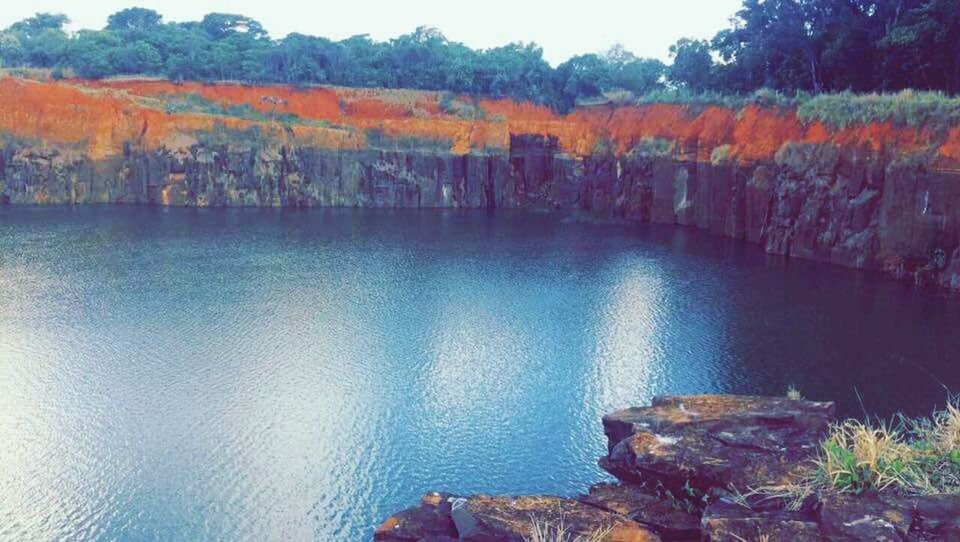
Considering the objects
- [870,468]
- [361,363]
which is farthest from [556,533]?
[361,363]

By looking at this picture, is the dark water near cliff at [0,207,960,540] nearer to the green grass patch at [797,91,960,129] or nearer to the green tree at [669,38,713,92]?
the green grass patch at [797,91,960,129]

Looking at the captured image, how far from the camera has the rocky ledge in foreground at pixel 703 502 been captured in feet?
27.5

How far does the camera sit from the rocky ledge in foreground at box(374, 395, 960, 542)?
8391 millimetres

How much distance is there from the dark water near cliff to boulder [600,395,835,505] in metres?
2.58

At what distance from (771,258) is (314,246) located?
21870mm

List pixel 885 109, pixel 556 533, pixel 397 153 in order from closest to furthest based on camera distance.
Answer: pixel 556 533, pixel 885 109, pixel 397 153

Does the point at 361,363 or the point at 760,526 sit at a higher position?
the point at 760,526

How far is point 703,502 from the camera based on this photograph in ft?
34.1

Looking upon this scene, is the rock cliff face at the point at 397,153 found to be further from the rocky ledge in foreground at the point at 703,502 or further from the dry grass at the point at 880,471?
the dry grass at the point at 880,471

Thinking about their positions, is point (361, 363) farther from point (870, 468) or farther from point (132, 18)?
point (132, 18)

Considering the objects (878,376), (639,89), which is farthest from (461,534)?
(639,89)

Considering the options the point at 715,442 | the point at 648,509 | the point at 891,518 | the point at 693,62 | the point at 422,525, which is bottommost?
the point at 422,525

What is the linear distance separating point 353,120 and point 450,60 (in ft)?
36.1

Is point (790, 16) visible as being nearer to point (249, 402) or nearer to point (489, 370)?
point (489, 370)
